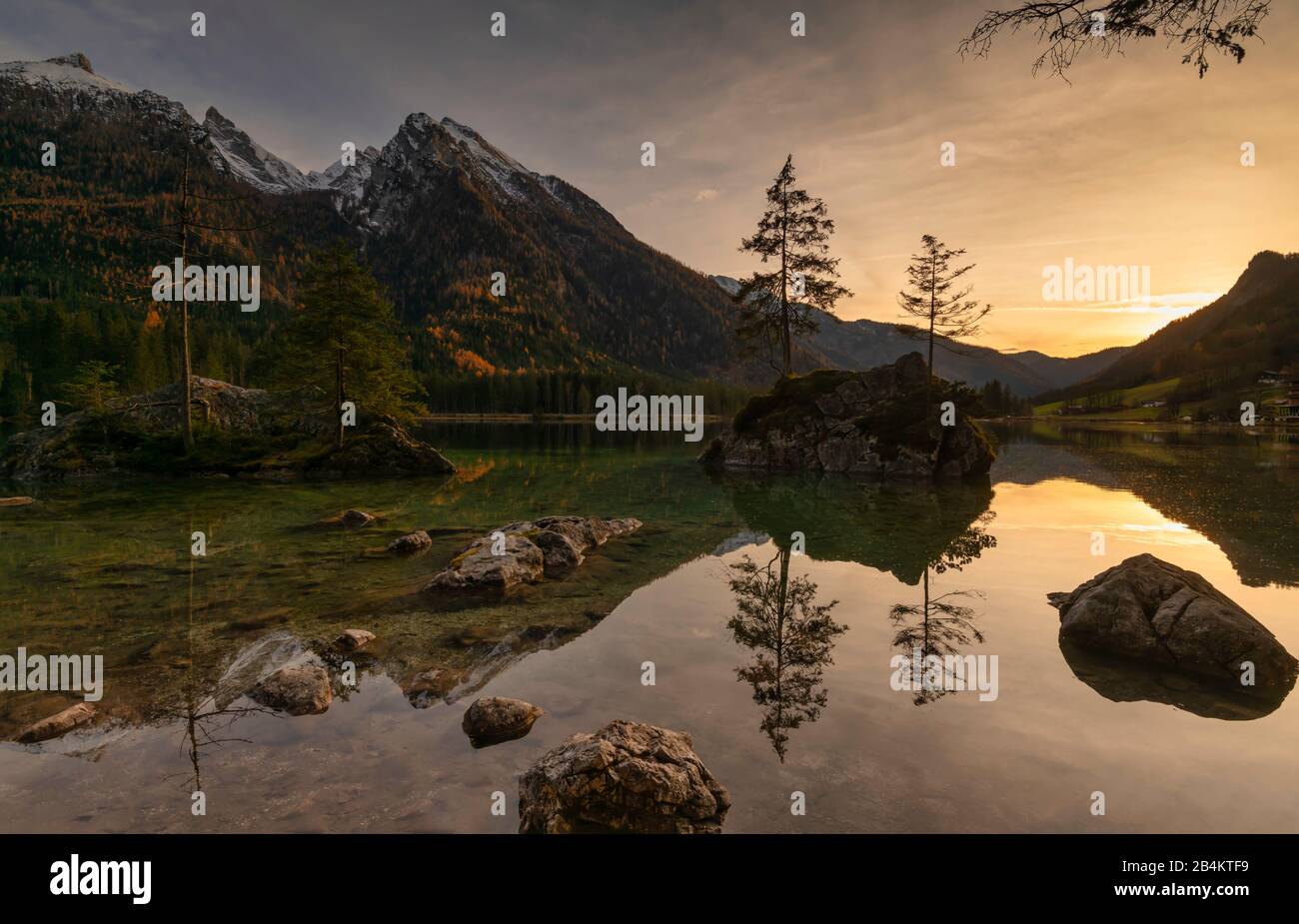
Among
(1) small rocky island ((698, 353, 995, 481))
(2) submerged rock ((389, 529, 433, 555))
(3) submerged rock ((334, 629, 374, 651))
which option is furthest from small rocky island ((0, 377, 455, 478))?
(3) submerged rock ((334, 629, 374, 651))

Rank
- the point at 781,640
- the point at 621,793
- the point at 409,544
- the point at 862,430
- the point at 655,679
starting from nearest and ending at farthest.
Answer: the point at 621,793 < the point at 655,679 < the point at 781,640 < the point at 409,544 < the point at 862,430

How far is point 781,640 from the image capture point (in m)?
10.3

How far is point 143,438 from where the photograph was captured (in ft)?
113

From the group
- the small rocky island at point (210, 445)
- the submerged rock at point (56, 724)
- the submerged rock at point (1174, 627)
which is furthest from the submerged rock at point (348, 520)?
the submerged rock at point (1174, 627)

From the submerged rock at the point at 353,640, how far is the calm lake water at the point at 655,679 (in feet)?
0.78

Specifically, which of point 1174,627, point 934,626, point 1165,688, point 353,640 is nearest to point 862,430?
point 934,626

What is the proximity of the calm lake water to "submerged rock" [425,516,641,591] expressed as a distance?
1.91 feet

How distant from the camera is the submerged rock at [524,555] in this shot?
1331 cm

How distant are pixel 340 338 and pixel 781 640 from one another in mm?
34738

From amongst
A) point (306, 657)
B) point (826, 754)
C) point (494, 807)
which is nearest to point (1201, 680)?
point (826, 754)

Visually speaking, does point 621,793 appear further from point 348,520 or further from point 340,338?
point 340,338

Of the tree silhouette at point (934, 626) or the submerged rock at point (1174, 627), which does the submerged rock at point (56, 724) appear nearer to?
the tree silhouette at point (934, 626)

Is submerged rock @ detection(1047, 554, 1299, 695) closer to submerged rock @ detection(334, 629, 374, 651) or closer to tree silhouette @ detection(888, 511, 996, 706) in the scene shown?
tree silhouette @ detection(888, 511, 996, 706)
